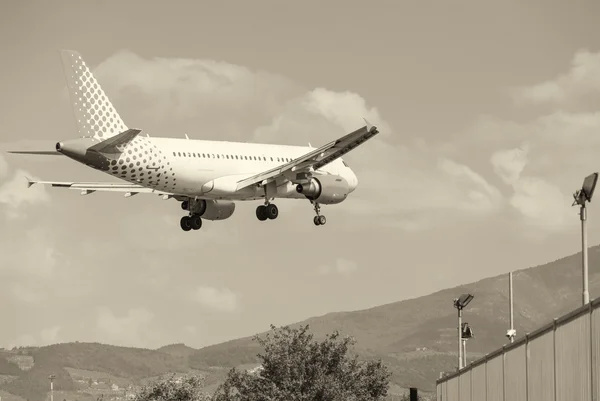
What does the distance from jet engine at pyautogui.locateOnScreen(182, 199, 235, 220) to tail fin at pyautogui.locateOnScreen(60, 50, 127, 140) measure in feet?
26.0

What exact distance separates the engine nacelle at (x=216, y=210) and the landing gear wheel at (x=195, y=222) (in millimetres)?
596

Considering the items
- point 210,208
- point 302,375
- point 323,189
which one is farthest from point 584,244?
point 302,375

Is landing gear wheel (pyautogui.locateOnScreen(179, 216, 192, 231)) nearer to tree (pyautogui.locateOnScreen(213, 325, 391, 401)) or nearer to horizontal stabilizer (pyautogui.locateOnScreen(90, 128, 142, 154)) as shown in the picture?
horizontal stabilizer (pyautogui.locateOnScreen(90, 128, 142, 154))

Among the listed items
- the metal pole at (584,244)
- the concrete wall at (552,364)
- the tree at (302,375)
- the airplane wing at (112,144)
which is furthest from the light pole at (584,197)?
the tree at (302,375)

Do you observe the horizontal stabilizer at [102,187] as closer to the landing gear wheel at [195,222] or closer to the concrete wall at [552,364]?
the landing gear wheel at [195,222]

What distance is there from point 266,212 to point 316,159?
4347mm

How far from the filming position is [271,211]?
82375 millimetres

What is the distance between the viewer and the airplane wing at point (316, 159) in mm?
80062

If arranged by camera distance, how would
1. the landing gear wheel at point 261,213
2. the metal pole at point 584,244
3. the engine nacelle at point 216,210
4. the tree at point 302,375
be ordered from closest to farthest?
the metal pole at point 584,244 < the landing gear wheel at point 261,213 < the engine nacelle at point 216,210 < the tree at point 302,375

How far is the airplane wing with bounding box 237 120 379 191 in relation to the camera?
80062 millimetres

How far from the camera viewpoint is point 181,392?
180 m

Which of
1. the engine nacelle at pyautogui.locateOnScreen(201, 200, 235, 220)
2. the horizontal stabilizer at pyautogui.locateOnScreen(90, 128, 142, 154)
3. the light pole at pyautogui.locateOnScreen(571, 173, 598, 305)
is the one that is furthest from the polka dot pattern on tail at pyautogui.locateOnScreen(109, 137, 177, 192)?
the light pole at pyautogui.locateOnScreen(571, 173, 598, 305)

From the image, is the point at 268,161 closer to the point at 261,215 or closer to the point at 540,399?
the point at 261,215

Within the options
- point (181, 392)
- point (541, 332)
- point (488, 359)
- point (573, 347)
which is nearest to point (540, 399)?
point (541, 332)
